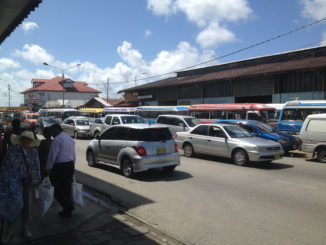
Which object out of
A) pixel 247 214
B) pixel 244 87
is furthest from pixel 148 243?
pixel 244 87

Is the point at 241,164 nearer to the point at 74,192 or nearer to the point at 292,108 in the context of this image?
the point at 74,192

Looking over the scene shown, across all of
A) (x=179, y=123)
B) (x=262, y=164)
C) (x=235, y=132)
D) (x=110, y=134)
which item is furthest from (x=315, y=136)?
(x=110, y=134)

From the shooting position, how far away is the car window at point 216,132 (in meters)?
12.2

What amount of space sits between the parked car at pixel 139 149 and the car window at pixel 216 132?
3.29 metres

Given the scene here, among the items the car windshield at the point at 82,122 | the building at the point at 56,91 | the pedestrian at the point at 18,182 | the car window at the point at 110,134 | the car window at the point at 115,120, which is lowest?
the pedestrian at the point at 18,182

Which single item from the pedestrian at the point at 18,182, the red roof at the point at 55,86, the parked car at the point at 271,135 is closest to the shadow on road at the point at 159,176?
the pedestrian at the point at 18,182

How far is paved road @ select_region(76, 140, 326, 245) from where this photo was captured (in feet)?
16.1

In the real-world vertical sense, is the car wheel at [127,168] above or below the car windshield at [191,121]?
below

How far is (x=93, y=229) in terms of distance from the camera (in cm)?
507

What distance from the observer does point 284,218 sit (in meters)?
5.59

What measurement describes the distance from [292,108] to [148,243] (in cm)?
1567

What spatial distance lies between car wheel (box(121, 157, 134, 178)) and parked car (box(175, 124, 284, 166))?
173 inches

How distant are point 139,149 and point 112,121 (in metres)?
10.7

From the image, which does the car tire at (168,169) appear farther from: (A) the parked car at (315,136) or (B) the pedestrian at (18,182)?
(A) the parked car at (315,136)
